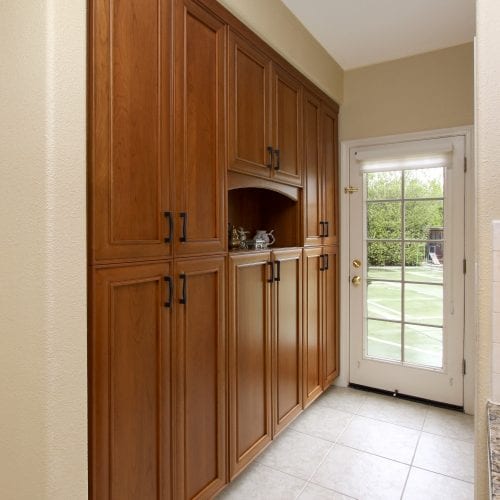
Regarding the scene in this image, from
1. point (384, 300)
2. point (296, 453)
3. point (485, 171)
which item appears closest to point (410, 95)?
point (384, 300)

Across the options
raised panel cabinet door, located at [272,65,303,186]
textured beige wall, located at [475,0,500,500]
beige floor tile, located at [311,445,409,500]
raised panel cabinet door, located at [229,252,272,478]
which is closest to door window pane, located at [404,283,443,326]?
beige floor tile, located at [311,445,409,500]

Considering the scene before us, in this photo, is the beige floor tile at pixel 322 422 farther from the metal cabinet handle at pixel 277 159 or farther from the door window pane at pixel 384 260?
the metal cabinet handle at pixel 277 159

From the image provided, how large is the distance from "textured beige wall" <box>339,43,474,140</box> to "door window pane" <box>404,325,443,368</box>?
155 cm

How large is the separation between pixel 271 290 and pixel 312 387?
3.26ft

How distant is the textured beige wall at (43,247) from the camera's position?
1.04 m

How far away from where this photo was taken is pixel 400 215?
2986 millimetres

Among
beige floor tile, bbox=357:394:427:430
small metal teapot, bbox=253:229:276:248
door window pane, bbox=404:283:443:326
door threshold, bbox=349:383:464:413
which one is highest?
small metal teapot, bbox=253:229:276:248

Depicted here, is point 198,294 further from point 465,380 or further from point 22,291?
point 465,380

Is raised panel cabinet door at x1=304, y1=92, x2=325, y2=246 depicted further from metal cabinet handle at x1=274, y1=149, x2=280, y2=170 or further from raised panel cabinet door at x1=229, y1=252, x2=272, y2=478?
raised panel cabinet door at x1=229, y1=252, x2=272, y2=478

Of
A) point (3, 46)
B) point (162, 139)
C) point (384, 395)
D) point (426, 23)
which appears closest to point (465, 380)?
point (384, 395)

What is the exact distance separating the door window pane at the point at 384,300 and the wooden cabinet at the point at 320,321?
11.2 inches

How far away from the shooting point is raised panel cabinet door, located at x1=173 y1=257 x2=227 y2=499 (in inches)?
59.1

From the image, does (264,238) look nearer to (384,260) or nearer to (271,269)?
(271,269)

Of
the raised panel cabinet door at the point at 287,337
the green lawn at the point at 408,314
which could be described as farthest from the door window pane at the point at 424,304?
the raised panel cabinet door at the point at 287,337
